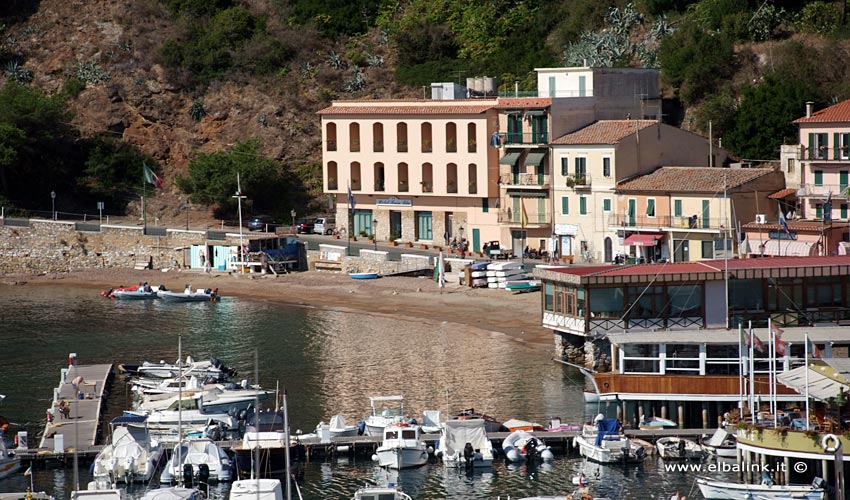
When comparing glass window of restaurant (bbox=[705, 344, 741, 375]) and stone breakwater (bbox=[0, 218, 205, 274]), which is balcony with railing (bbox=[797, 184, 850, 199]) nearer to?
glass window of restaurant (bbox=[705, 344, 741, 375])

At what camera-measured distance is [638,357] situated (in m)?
63.1

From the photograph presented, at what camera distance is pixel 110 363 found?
253 feet

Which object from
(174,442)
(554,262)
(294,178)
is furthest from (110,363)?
(294,178)

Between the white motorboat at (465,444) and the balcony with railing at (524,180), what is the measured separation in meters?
42.1

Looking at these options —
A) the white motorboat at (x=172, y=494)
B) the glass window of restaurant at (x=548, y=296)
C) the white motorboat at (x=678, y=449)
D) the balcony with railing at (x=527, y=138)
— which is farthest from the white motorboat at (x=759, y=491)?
the balcony with railing at (x=527, y=138)

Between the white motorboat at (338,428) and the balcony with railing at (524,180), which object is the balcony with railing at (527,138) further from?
the white motorboat at (338,428)

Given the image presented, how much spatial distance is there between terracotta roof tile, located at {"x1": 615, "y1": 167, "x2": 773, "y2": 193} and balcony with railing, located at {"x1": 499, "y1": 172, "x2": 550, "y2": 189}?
586 cm

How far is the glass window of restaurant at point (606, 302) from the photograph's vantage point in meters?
67.3

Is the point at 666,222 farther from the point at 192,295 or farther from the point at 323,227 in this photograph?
the point at 192,295

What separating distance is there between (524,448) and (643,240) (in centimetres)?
3615

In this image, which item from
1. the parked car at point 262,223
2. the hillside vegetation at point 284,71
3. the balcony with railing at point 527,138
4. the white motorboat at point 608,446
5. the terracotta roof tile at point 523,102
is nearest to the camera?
the white motorboat at point 608,446

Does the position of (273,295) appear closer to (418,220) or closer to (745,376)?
(418,220)

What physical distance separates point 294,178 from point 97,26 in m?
30.9

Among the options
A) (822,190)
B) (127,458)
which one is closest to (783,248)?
(822,190)
